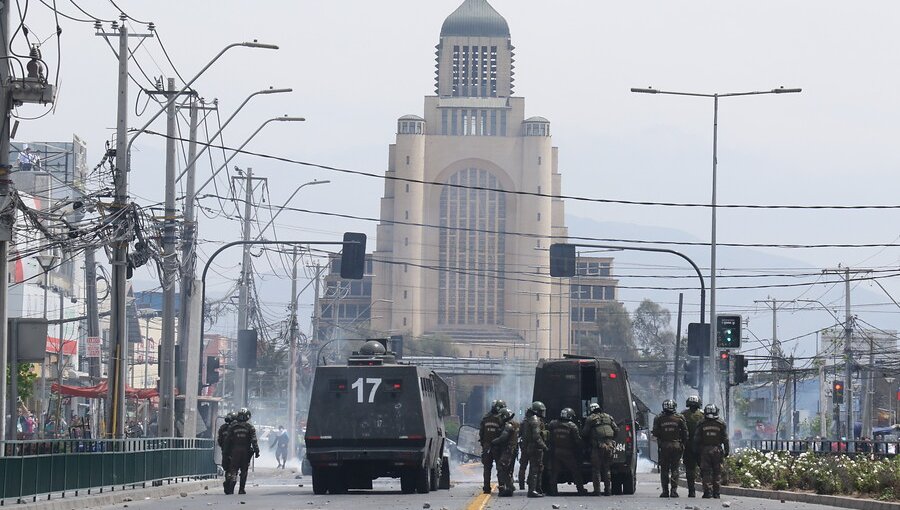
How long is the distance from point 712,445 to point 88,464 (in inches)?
409

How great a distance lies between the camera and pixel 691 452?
28.3 m

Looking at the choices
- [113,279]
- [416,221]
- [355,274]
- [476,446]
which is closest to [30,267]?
[476,446]

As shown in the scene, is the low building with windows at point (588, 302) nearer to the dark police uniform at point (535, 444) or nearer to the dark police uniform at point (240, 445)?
the dark police uniform at point (240, 445)

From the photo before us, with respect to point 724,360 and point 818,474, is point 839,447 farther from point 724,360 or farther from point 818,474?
point 818,474

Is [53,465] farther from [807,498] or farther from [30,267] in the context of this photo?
[30,267]

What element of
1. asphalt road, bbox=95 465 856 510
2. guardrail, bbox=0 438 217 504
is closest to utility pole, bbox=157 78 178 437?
guardrail, bbox=0 438 217 504

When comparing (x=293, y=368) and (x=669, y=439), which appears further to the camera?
(x=293, y=368)

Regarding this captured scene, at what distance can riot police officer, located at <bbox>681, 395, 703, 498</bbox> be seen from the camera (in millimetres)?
28156

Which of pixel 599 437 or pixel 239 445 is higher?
pixel 599 437

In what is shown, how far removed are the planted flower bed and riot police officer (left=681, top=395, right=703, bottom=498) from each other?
214cm

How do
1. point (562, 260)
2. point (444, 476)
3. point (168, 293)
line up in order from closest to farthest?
point (444, 476) < point (168, 293) < point (562, 260)

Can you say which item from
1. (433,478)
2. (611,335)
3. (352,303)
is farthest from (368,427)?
(352,303)

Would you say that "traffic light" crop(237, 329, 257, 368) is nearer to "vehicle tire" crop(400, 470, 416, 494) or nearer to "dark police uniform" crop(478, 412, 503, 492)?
"vehicle tire" crop(400, 470, 416, 494)

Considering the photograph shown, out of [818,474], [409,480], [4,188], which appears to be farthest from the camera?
[409,480]
